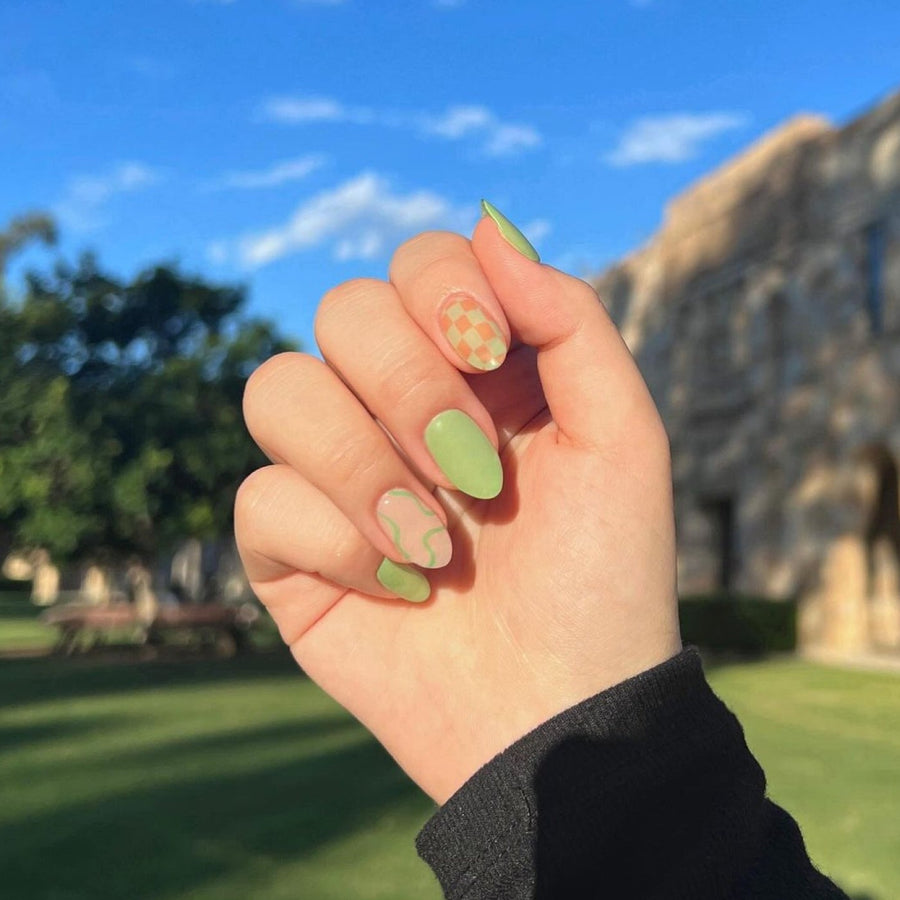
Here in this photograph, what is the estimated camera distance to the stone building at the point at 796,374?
54.8ft

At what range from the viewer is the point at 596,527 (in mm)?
1750

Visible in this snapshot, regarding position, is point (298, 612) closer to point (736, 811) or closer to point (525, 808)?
point (525, 808)

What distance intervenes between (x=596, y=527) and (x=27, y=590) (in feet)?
161

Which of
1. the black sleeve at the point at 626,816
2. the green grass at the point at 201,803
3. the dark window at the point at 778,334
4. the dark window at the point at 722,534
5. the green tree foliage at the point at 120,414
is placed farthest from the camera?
the dark window at the point at 722,534

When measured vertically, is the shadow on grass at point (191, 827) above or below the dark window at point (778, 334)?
below

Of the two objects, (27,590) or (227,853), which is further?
(27,590)

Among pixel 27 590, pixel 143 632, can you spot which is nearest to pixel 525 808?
pixel 143 632

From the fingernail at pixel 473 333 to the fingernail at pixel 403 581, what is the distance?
395 mm

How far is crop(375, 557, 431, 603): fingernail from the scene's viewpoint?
1.60 meters

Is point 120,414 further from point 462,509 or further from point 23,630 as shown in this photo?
point 462,509

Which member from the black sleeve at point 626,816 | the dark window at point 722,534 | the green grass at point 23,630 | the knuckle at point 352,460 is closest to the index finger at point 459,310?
the knuckle at point 352,460

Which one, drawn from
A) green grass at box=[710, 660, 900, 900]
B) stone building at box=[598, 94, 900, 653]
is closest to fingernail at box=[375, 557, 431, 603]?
green grass at box=[710, 660, 900, 900]

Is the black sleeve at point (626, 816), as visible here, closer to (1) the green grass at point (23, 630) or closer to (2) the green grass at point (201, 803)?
(2) the green grass at point (201, 803)

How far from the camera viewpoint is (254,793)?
639cm
